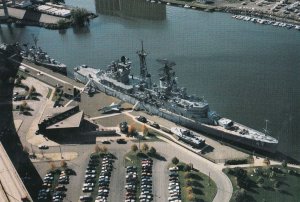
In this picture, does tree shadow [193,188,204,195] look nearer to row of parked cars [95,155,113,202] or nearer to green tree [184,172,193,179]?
green tree [184,172,193,179]

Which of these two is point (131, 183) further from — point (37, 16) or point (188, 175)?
point (37, 16)

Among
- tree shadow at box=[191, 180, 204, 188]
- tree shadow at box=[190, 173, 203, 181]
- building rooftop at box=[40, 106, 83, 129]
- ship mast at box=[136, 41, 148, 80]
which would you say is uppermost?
ship mast at box=[136, 41, 148, 80]

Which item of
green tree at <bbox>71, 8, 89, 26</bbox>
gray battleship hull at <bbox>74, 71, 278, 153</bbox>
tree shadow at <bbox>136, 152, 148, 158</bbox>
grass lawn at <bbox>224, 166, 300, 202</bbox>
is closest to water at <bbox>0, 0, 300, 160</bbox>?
green tree at <bbox>71, 8, 89, 26</bbox>

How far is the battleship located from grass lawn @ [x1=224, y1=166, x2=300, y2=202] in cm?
605

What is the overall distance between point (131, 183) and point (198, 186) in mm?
8439

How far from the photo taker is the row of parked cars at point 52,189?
6216 centimetres

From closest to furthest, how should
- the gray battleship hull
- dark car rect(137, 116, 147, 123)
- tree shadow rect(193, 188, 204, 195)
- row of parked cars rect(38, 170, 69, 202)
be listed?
tree shadow rect(193, 188, 204, 195) < row of parked cars rect(38, 170, 69, 202) < the gray battleship hull < dark car rect(137, 116, 147, 123)

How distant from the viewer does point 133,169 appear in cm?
6650

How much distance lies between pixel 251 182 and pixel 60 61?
179 feet

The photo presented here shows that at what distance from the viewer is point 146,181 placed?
63.9 meters

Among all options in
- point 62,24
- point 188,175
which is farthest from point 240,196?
point 62,24

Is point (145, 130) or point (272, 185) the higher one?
point (145, 130)

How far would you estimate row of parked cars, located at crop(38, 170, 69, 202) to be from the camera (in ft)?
204

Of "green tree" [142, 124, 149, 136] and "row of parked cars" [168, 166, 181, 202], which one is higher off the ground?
"green tree" [142, 124, 149, 136]
